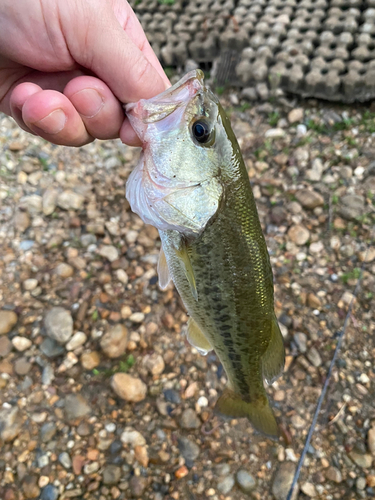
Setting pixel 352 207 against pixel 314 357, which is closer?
pixel 314 357

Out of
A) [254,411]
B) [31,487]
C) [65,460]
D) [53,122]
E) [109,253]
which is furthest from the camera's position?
[109,253]

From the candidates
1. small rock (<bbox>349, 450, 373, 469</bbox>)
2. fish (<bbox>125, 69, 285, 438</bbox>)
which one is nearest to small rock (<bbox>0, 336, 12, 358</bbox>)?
fish (<bbox>125, 69, 285, 438</bbox>)

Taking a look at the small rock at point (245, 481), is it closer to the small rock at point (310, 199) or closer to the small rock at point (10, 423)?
the small rock at point (10, 423)

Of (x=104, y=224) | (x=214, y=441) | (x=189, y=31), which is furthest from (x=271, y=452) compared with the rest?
(x=189, y=31)

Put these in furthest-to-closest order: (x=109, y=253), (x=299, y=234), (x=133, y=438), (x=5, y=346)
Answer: (x=299, y=234)
(x=109, y=253)
(x=5, y=346)
(x=133, y=438)

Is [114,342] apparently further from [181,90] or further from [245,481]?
[181,90]

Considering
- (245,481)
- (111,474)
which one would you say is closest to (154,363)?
(111,474)

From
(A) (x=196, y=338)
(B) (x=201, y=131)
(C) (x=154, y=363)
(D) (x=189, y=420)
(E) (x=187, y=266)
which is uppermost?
(B) (x=201, y=131)
